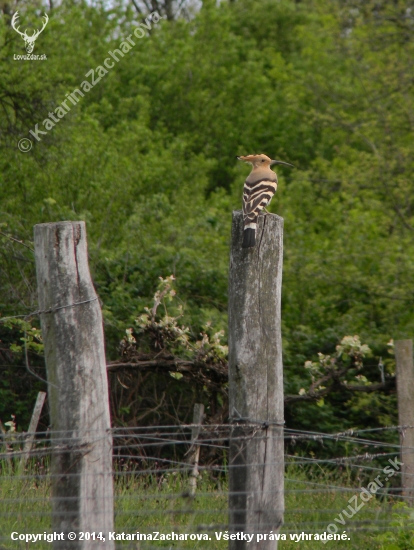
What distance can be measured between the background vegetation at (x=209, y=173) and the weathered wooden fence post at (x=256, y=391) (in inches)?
169

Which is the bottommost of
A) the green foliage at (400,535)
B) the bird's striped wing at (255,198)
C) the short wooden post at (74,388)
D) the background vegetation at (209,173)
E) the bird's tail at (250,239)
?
the green foliage at (400,535)

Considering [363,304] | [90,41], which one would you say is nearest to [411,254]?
[363,304]

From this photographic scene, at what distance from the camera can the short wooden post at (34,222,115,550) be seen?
341 cm

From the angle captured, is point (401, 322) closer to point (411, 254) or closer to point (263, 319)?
point (411, 254)

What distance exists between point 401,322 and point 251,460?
8125 mm

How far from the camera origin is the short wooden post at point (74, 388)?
3412 mm

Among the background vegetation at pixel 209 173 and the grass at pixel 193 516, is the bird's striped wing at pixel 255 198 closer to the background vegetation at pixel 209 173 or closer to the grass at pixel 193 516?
the grass at pixel 193 516

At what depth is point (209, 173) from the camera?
2123cm

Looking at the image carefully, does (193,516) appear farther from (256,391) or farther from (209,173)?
(209,173)

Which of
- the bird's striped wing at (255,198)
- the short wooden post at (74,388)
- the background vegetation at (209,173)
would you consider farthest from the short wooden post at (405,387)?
the short wooden post at (74,388)

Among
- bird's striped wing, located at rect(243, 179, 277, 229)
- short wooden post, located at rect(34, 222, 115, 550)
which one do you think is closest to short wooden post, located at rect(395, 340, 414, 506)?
bird's striped wing, located at rect(243, 179, 277, 229)

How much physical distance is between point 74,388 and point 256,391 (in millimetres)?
891

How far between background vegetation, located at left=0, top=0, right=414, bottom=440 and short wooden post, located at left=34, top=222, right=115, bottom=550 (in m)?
4.32

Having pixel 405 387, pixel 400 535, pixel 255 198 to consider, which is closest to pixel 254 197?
pixel 255 198
